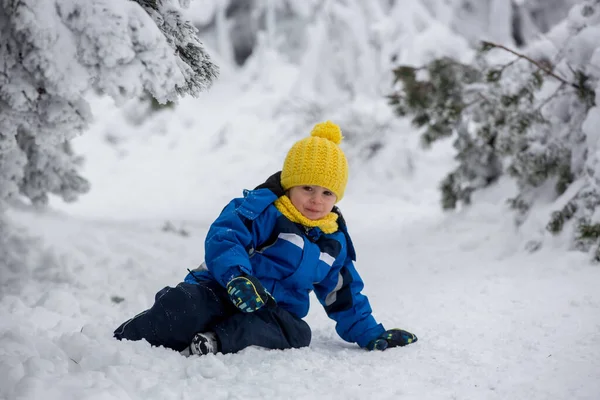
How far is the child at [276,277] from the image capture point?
2.45 m

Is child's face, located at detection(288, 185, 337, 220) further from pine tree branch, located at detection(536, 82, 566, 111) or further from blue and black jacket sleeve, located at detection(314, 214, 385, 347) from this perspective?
pine tree branch, located at detection(536, 82, 566, 111)

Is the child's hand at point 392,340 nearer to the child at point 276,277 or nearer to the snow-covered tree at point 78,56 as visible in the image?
the child at point 276,277

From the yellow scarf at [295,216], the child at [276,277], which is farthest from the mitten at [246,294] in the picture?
the yellow scarf at [295,216]

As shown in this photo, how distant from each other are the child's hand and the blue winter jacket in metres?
0.06

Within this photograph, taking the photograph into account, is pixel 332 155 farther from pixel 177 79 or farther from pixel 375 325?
pixel 177 79

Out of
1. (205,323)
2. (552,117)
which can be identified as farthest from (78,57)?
(552,117)

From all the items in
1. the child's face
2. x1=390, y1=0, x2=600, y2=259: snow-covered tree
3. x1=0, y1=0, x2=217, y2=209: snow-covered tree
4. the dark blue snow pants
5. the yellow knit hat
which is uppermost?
x1=390, y1=0, x2=600, y2=259: snow-covered tree

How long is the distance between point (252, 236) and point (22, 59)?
1325 mm

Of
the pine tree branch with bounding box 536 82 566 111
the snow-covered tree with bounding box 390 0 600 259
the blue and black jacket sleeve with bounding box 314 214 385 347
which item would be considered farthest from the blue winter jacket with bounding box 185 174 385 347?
the pine tree branch with bounding box 536 82 566 111

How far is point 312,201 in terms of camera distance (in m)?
2.90

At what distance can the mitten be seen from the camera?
2312 mm

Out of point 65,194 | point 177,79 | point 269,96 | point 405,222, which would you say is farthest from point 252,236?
point 269,96

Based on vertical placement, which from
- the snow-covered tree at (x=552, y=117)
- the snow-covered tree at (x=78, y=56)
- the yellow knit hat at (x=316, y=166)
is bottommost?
the snow-covered tree at (x=78, y=56)

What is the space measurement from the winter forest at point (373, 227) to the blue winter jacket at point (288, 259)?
204mm
